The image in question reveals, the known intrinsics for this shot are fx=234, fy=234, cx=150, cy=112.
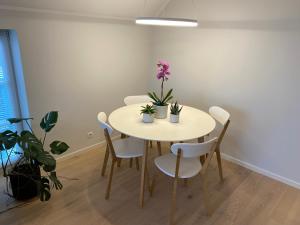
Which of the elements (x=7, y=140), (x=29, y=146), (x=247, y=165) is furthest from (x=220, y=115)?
(x=7, y=140)

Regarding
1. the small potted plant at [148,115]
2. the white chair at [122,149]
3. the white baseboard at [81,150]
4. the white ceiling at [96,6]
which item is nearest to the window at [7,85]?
the white ceiling at [96,6]

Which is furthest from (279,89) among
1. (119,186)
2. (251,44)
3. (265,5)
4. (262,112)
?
(119,186)

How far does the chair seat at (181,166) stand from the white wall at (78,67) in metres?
1.33

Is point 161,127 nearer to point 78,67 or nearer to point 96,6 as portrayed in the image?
point 78,67

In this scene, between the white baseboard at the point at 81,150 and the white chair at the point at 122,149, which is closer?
the white chair at the point at 122,149

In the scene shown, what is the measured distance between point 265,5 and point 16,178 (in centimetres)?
287

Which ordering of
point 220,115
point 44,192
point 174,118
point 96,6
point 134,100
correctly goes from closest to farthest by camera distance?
point 44,192 < point 174,118 < point 220,115 < point 96,6 < point 134,100

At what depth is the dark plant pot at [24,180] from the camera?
82.9 inches

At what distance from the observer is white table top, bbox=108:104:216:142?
6.42 ft

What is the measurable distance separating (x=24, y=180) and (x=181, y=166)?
4.68 feet

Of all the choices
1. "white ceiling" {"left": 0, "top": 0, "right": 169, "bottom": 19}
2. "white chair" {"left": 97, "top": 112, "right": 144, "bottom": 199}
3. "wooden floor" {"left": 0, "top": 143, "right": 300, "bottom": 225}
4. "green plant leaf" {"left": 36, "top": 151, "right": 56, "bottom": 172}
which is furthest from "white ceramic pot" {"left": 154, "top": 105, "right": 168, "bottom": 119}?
"white ceiling" {"left": 0, "top": 0, "right": 169, "bottom": 19}

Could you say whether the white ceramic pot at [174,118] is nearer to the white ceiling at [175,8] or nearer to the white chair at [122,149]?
the white chair at [122,149]

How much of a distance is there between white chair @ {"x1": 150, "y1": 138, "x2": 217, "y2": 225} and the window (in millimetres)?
1677

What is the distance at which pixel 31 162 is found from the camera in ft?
7.00
